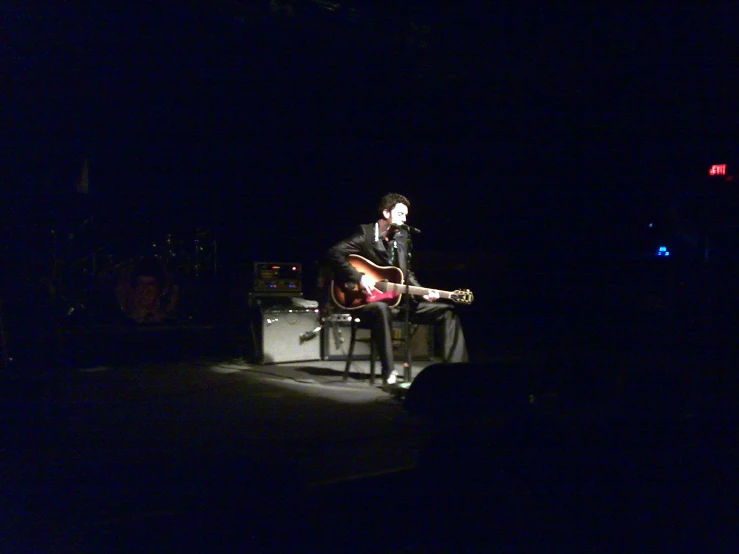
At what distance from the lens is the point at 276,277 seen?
909 centimetres

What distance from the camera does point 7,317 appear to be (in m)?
10.2

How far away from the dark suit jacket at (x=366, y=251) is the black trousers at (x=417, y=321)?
12.1 inches

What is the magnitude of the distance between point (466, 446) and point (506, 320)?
8.26 m

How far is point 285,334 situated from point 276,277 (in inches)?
27.9

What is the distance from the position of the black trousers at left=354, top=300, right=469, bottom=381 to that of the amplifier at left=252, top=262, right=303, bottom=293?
1.84 m

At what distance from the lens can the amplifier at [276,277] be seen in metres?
8.96

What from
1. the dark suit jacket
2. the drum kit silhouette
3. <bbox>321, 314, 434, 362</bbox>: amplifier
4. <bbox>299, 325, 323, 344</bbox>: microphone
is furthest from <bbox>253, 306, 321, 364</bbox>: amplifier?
the drum kit silhouette

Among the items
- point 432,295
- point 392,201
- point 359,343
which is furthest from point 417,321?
point 359,343

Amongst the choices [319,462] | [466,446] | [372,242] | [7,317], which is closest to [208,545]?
[319,462]

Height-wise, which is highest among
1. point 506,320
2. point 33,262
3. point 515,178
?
Answer: point 515,178

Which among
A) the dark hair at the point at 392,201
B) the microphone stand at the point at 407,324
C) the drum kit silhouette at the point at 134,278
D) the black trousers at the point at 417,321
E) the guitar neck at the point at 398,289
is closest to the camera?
the microphone stand at the point at 407,324

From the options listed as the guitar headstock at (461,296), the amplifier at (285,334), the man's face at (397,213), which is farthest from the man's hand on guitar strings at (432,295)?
the amplifier at (285,334)

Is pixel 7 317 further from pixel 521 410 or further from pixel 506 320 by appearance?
pixel 506 320

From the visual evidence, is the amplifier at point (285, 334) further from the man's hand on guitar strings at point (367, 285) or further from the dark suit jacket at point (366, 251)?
the man's hand on guitar strings at point (367, 285)
